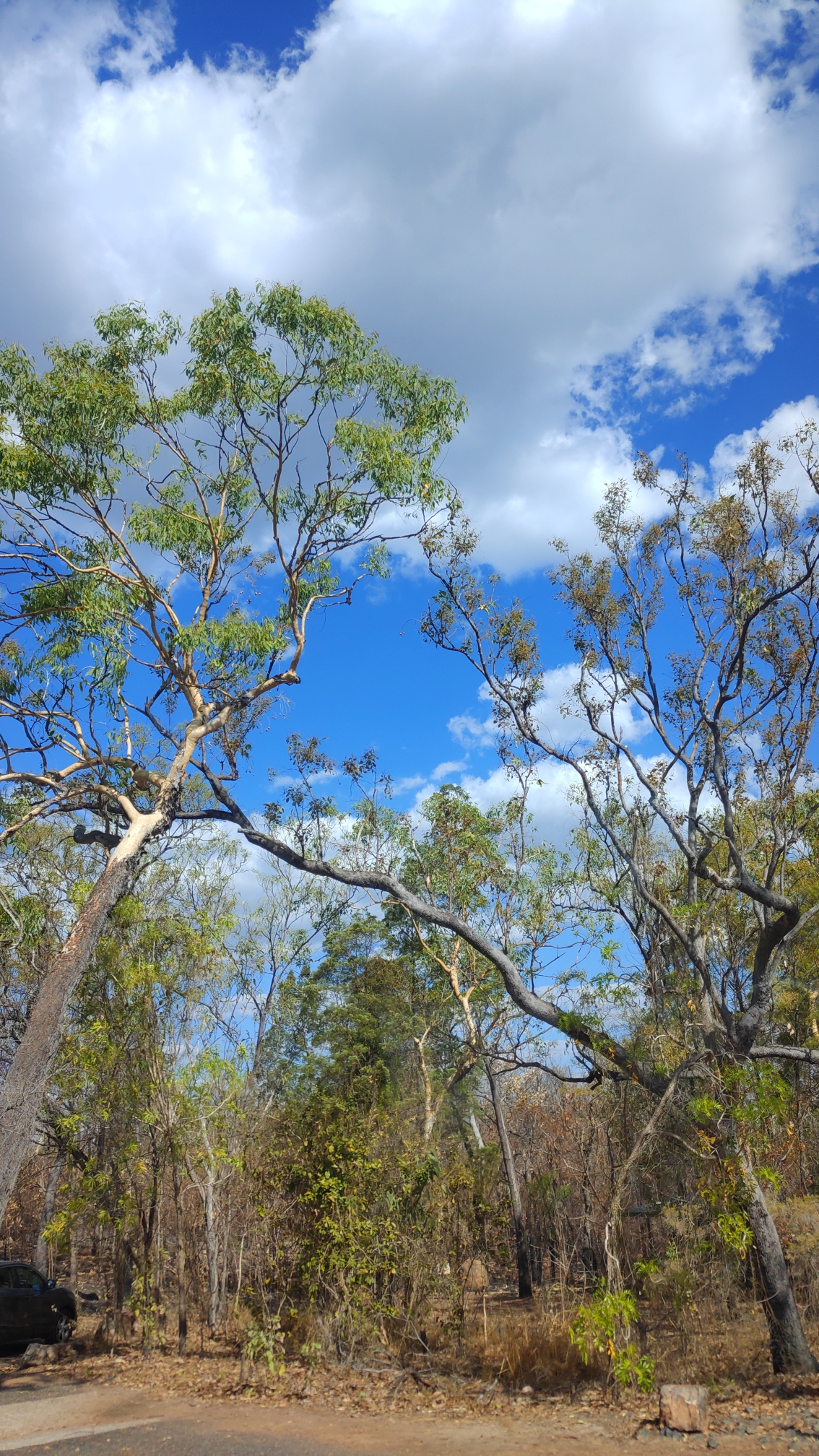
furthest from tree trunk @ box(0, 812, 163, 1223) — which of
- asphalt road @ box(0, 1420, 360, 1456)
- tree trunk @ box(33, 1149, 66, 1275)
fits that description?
tree trunk @ box(33, 1149, 66, 1275)

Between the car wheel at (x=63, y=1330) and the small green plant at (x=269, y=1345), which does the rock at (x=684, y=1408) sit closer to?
the small green plant at (x=269, y=1345)

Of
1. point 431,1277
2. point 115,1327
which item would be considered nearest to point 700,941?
point 431,1277

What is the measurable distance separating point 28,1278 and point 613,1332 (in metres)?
8.95

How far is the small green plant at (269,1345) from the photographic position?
8398mm

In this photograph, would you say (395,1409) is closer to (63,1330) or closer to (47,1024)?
(47,1024)

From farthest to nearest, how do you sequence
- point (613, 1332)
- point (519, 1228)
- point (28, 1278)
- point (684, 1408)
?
point (519, 1228) < point (28, 1278) < point (613, 1332) < point (684, 1408)

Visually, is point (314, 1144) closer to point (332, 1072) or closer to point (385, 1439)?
point (385, 1439)

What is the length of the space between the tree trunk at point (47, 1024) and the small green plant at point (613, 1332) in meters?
4.94

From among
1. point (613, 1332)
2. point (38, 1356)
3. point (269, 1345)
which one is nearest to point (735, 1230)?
point (613, 1332)

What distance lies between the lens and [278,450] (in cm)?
1154

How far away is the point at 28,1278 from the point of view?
12.2m

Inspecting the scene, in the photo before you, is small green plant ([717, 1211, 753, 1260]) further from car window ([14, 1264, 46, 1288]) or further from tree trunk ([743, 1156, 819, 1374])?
car window ([14, 1264, 46, 1288])

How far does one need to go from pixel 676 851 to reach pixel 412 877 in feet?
15.8

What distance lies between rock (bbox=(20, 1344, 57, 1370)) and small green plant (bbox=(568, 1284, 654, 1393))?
7.36m
